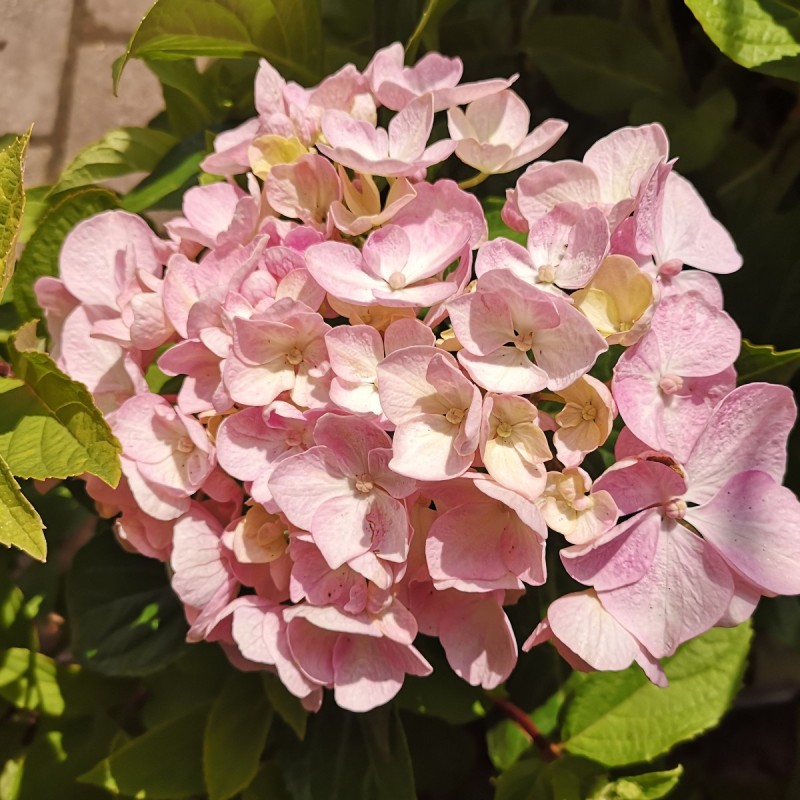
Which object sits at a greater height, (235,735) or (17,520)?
(17,520)

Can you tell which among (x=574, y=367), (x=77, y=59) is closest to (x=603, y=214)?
(x=574, y=367)

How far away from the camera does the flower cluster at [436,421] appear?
38 centimetres

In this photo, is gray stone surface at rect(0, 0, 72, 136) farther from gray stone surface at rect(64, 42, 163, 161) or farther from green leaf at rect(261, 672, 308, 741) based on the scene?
green leaf at rect(261, 672, 308, 741)

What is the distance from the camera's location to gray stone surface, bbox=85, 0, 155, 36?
1.29 m

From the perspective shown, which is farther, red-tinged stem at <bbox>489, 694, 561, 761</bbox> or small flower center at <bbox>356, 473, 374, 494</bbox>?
red-tinged stem at <bbox>489, 694, 561, 761</bbox>

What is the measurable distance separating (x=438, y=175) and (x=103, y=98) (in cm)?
85

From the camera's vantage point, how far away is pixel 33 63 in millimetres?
1275

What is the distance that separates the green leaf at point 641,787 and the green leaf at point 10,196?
0.46 meters

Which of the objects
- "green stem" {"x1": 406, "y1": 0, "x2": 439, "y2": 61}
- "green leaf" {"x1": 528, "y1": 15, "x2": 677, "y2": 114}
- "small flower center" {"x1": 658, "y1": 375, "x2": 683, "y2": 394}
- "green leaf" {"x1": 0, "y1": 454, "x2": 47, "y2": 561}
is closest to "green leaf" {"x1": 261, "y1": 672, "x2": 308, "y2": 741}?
"green leaf" {"x1": 0, "y1": 454, "x2": 47, "y2": 561}

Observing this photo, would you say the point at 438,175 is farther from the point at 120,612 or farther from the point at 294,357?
the point at 120,612

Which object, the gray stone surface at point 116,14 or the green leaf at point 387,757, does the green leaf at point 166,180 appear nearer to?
the green leaf at point 387,757

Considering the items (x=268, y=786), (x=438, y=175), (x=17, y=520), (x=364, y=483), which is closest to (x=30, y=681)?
(x=268, y=786)

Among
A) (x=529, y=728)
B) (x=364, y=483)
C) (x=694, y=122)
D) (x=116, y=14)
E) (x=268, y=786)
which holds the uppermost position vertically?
(x=694, y=122)

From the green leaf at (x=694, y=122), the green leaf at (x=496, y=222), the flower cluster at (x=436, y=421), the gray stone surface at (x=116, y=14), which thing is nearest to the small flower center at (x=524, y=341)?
the flower cluster at (x=436, y=421)
